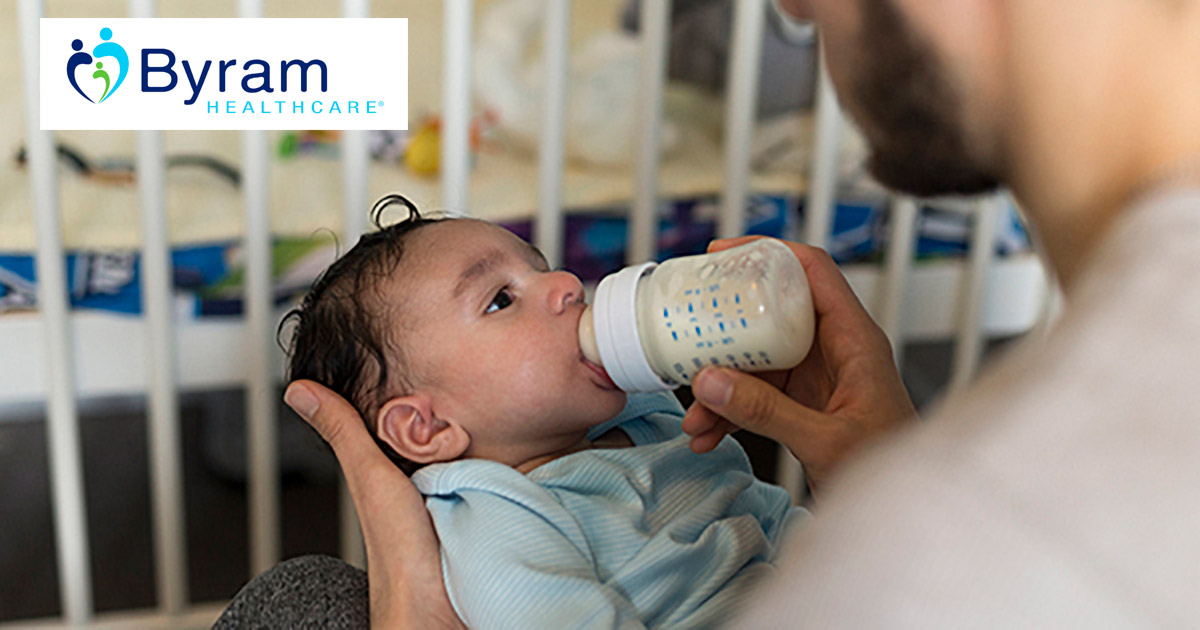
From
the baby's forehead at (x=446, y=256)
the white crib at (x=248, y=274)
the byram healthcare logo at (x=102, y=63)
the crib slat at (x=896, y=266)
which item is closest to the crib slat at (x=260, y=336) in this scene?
the white crib at (x=248, y=274)

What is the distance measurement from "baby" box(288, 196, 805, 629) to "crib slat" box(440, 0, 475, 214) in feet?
0.84

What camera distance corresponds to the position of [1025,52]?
57cm

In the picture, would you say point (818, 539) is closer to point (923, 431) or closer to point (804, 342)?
point (923, 431)

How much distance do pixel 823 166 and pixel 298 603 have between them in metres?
0.86

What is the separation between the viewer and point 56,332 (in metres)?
1.20

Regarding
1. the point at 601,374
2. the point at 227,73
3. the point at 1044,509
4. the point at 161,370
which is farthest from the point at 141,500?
the point at 1044,509

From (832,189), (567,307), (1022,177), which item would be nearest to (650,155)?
(832,189)

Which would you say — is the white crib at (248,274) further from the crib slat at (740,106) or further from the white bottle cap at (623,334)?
the white bottle cap at (623,334)

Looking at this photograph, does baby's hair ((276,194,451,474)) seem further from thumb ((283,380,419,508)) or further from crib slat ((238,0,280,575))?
crib slat ((238,0,280,575))

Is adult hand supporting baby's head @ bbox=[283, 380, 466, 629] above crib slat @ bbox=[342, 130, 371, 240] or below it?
below

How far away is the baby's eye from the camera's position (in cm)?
94

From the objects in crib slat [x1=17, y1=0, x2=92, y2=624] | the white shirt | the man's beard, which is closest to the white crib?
crib slat [x1=17, y1=0, x2=92, y2=624]

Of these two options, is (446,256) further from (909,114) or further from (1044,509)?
(1044,509)

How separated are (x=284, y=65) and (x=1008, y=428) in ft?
3.42
